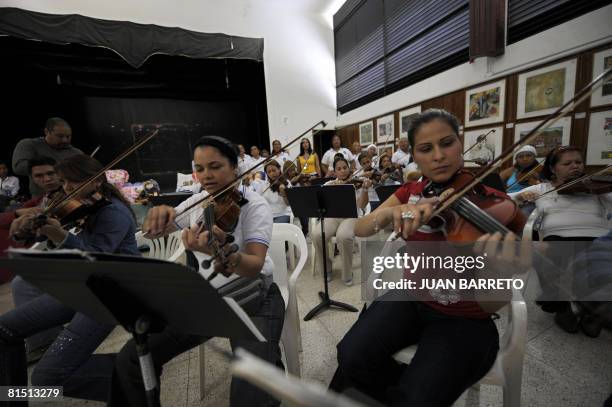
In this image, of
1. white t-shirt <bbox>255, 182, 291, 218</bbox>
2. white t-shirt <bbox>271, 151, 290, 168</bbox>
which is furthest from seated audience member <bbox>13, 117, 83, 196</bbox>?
white t-shirt <bbox>271, 151, 290, 168</bbox>

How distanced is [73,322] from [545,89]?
4732mm

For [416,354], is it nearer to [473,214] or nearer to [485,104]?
[473,214]

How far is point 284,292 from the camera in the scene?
1.44 meters

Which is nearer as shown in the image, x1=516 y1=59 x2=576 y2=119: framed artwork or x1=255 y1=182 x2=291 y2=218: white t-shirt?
x1=516 y1=59 x2=576 y2=119: framed artwork

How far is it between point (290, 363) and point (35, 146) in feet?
9.31

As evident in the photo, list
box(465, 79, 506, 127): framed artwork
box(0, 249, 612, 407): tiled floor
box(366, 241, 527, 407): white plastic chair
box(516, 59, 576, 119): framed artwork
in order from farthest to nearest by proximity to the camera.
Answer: box(465, 79, 506, 127): framed artwork
box(516, 59, 576, 119): framed artwork
box(0, 249, 612, 407): tiled floor
box(366, 241, 527, 407): white plastic chair

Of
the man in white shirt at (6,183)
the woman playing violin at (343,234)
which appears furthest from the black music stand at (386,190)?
the man in white shirt at (6,183)

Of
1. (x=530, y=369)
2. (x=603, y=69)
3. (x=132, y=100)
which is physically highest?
(x=132, y=100)

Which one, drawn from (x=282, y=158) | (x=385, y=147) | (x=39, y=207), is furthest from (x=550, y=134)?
(x=39, y=207)

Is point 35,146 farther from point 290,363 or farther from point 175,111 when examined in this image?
point 175,111

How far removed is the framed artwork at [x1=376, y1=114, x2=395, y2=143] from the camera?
550 centimetres

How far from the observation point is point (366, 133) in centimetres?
637

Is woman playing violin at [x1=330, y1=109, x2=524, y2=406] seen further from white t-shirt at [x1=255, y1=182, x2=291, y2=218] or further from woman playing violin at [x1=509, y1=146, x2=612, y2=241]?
white t-shirt at [x1=255, y1=182, x2=291, y2=218]

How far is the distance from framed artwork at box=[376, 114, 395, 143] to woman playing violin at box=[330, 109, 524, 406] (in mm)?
4851
